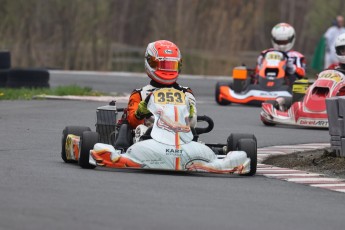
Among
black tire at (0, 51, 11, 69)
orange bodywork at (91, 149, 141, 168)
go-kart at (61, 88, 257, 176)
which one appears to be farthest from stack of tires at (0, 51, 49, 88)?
orange bodywork at (91, 149, 141, 168)

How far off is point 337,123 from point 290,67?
10.4 m

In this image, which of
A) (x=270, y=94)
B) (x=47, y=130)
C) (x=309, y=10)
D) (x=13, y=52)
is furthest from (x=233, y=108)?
(x=309, y=10)

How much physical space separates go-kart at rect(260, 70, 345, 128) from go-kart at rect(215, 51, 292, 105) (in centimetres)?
332

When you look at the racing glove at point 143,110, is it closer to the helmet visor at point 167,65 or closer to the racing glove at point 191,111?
the racing glove at point 191,111

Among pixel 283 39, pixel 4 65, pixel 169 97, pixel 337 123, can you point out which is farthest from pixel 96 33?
pixel 169 97

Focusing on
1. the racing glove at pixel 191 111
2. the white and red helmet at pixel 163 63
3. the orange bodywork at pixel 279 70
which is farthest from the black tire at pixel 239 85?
the racing glove at pixel 191 111

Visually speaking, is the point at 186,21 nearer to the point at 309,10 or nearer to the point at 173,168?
the point at 309,10

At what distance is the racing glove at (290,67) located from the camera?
23.5 meters

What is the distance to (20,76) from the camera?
2491cm

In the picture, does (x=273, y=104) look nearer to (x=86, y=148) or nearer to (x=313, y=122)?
(x=313, y=122)

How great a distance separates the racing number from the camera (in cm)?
1177

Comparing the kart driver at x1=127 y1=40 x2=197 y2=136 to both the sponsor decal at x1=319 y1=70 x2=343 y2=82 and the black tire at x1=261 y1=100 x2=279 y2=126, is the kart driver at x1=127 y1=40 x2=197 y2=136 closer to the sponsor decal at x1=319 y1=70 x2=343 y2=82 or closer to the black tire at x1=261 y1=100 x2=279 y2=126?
the sponsor decal at x1=319 y1=70 x2=343 y2=82

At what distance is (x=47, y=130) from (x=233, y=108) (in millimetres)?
6959

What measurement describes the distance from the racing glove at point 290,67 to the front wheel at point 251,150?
11851mm
